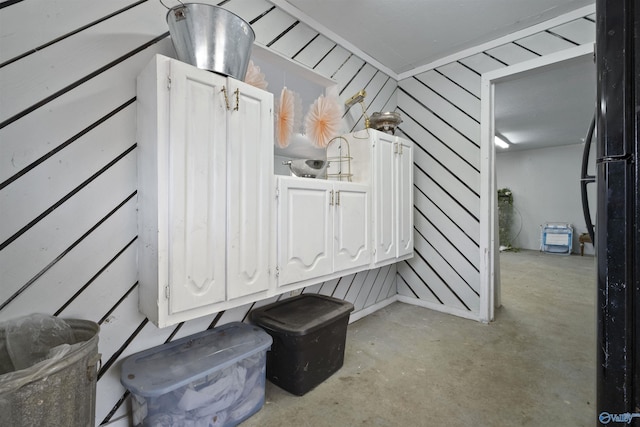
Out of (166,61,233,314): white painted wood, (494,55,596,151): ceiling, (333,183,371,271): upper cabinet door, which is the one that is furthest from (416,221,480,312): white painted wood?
(166,61,233,314): white painted wood

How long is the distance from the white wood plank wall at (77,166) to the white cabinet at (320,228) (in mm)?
783

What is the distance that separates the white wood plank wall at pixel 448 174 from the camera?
8.97 ft

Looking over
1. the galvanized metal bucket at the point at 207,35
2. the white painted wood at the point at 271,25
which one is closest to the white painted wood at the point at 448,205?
the white painted wood at the point at 271,25

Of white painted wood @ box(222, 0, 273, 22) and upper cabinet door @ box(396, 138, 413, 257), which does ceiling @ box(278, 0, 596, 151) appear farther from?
upper cabinet door @ box(396, 138, 413, 257)

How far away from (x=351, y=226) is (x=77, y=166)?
5.53 ft

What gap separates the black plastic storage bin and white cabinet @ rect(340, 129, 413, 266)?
778 mm

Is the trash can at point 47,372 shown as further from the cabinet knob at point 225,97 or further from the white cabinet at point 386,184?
the white cabinet at point 386,184

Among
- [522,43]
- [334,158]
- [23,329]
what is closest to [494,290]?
[334,158]

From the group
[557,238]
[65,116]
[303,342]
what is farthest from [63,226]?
[557,238]

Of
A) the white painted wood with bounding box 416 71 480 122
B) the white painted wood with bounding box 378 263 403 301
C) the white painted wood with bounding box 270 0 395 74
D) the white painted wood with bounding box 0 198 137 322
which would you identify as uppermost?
the white painted wood with bounding box 270 0 395 74

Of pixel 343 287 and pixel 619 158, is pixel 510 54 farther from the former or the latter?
pixel 343 287

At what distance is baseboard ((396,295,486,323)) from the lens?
2.76 metres

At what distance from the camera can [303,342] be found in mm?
1637

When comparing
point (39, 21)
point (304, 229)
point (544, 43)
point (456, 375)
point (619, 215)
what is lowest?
point (456, 375)
